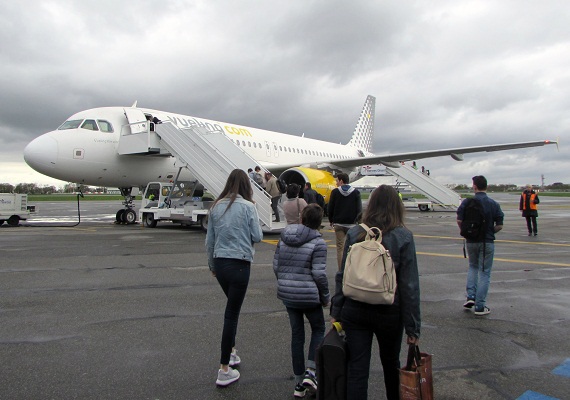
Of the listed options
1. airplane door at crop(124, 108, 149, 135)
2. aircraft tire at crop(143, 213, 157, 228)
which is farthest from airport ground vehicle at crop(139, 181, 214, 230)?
airplane door at crop(124, 108, 149, 135)

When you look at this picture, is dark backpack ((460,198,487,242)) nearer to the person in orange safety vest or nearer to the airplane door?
the person in orange safety vest

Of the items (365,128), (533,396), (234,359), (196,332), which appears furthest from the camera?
(365,128)

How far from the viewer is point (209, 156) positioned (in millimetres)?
13430

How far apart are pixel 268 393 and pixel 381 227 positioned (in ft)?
5.17

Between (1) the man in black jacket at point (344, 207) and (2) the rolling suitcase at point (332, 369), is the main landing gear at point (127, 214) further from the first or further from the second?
(2) the rolling suitcase at point (332, 369)

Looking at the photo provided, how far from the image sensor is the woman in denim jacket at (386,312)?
8.90ft

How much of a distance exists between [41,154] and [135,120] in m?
3.54

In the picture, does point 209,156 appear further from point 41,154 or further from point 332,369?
point 332,369

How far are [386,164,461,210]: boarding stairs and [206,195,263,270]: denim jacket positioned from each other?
1963 centimetres

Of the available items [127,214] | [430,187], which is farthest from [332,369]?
[430,187]

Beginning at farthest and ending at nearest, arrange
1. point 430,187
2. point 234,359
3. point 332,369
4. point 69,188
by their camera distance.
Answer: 1. point 69,188
2. point 430,187
3. point 234,359
4. point 332,369

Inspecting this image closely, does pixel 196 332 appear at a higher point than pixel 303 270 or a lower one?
lower

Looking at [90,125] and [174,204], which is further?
[174,204]

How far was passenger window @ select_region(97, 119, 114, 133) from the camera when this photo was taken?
48.7ft
